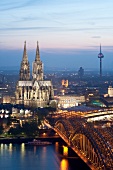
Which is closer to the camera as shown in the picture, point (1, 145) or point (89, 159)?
point (89, 159)

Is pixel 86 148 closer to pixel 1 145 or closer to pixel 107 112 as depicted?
pixel 1 145

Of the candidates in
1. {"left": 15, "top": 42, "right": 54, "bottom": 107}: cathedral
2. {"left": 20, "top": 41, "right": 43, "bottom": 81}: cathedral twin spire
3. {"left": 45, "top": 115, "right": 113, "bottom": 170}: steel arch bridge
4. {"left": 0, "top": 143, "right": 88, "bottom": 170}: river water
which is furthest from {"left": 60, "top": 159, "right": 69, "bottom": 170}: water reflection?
{"left": 20, "top": 41, "right": 43, "bottom": 81}: cathedral twin spire

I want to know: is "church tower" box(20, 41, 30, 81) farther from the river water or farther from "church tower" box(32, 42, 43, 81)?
the river water

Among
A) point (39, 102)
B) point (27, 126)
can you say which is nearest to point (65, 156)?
point (27, 126)

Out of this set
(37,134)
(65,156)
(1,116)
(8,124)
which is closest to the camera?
(65,156)

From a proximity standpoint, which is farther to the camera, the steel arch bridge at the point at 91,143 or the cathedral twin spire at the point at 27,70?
the cathedral twin spire at the point at 27,70

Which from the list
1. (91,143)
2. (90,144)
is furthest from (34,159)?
(91,143)

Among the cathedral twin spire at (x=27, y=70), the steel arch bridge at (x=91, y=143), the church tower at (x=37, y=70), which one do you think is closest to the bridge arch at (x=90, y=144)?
the steel arch bridge at (x=91, y=143)

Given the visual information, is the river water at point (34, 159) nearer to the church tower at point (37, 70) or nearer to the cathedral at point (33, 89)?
the cathedral at point (33, 89)
